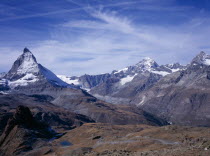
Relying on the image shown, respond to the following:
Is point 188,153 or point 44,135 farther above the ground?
point 188,153

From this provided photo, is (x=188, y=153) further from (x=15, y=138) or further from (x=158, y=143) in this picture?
(x=15, y=138)

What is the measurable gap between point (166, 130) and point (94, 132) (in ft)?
187

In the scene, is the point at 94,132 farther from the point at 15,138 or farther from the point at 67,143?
the point at 15,138

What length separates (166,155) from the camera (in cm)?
6531

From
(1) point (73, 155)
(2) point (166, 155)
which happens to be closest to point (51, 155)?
(1) point (73, 155)

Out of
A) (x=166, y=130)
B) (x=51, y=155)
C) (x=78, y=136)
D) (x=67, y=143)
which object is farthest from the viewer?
(x=78, y=136)

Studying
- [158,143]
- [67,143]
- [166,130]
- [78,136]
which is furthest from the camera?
[78,136]

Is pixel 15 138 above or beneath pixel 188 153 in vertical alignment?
beneath

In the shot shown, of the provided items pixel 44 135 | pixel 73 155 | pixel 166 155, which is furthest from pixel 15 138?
pixel 166 155

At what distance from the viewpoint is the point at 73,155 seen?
322 feet

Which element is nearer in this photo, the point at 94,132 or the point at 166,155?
the point at 166,155

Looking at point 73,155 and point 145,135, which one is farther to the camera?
point 145,135

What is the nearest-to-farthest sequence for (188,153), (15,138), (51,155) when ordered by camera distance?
(188,153) < (51,155) < (15,138)

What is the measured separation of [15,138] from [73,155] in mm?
46639
